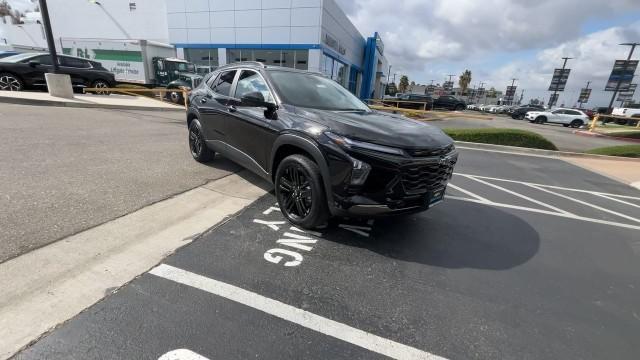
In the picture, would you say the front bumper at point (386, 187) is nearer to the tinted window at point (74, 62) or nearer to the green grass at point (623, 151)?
the green grass at point (623, 151)

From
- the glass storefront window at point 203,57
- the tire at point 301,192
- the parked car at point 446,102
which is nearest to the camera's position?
the tire at point 301,192

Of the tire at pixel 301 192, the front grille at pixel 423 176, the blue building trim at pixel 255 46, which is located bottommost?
the tire at pixel 301 192

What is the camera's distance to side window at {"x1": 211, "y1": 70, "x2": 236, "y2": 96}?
4.69 meters

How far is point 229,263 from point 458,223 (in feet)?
9.62

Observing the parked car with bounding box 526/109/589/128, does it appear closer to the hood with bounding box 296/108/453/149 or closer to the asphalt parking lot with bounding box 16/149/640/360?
the asphalt parking lot with bounding box 16/149/640/360

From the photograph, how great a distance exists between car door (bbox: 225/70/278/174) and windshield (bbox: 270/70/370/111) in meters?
0.20

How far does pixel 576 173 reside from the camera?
25.7 ft

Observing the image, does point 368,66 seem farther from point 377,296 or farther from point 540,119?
point 377,296

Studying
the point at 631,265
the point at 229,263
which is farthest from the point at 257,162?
the point at 631,265

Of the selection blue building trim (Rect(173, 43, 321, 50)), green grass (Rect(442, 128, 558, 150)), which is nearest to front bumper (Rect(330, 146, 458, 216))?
green grass (Rect(442, 128, 558, 150))

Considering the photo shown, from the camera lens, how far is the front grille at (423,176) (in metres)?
2.88

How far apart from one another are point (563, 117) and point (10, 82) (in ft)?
117

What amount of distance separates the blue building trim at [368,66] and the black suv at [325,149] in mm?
45168

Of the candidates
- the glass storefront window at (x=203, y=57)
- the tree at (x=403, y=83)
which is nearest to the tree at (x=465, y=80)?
the tree at (x=403, y=83)
